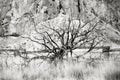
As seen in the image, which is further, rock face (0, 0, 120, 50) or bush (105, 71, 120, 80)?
rock face (0, 0, 120, 50)

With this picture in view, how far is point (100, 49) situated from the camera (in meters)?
19.1

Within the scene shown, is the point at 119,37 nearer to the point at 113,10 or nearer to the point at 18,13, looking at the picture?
the point at 113,10

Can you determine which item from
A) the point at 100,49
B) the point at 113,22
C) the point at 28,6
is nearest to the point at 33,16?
the point at 28,6

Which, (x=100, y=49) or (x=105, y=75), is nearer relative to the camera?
(x=105, y=75)

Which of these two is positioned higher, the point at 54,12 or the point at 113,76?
the point at 54,12

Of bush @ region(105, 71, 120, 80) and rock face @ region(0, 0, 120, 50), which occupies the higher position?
rock face @ region(0, 0, 120, 50)

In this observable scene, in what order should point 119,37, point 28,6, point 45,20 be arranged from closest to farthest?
point 119,37 → point 45,20 → point 28,6

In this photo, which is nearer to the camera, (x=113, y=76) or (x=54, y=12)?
(x=113, y=76)

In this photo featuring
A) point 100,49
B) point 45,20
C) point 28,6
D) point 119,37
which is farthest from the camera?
point 28,6

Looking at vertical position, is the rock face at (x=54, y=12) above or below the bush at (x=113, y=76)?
above

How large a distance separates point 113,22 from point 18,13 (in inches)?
726

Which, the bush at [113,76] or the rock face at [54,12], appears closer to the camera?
the bush at [113,76]

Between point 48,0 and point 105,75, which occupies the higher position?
point 48,0

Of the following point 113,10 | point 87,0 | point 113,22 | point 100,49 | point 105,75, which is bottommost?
point 100,49
